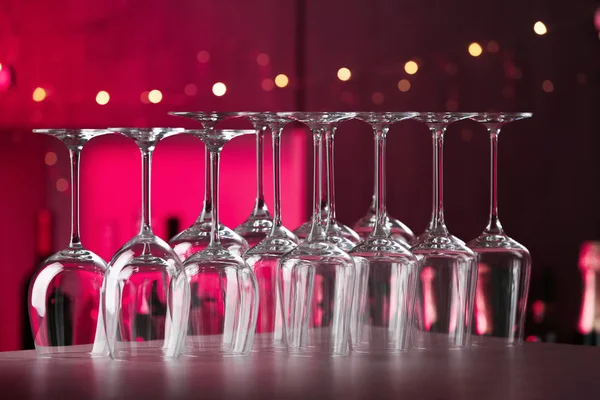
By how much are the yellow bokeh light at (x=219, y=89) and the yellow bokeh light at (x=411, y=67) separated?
617 millimetres

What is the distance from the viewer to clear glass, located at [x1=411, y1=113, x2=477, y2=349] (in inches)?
64.4

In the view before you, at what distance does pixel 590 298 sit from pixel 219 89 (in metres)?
1.42

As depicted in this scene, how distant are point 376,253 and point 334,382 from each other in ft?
0.97

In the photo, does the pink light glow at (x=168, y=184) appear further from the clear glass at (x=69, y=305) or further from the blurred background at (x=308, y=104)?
the clear glass at (x=69, y=305)

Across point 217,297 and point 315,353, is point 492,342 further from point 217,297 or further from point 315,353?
point 217,297

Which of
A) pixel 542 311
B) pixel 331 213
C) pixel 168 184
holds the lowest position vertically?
pixel 542 311

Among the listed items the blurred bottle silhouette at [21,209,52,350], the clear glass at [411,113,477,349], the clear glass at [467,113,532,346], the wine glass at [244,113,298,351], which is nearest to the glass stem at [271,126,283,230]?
the wine glass at [244,113,298,351]

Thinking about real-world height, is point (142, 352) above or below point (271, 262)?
below

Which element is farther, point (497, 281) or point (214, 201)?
point (497, 281)

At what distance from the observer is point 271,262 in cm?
159

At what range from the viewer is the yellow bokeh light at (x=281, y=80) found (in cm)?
381

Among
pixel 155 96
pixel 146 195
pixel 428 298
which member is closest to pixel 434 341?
pixel 428 298

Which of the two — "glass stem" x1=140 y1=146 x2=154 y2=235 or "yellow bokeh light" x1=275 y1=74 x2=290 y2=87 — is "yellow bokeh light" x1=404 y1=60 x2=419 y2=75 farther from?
"glass stem" x1=140 y1=146 x2=154 y2=235

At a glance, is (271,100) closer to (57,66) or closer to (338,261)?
(57,66)
